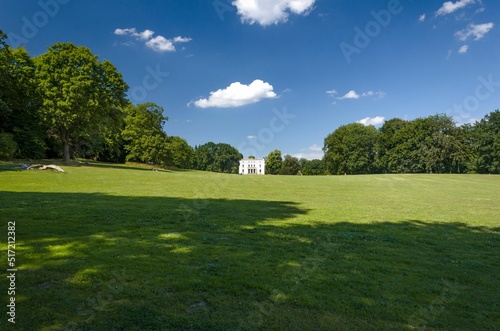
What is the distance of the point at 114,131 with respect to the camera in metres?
59.5

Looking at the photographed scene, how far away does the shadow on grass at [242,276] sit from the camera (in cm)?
498

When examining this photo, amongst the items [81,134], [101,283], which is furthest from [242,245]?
[81,134]

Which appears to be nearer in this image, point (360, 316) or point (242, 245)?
point (360, 316)

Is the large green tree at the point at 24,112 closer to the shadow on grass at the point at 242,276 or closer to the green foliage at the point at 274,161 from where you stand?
the shadow on grass at the point at 242,276

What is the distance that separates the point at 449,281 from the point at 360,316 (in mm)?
3409

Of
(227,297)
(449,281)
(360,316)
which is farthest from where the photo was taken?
(449,281)

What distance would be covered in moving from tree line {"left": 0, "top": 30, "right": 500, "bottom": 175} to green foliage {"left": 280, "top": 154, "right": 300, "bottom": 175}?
2017 inches

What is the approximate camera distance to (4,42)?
30094mm

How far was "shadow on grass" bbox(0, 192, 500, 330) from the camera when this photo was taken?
196 inches

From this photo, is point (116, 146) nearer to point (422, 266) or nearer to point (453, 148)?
point (422, 266)

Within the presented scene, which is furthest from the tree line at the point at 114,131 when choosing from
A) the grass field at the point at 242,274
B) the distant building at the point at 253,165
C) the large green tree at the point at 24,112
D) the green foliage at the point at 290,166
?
the distant building at the point at 253,165

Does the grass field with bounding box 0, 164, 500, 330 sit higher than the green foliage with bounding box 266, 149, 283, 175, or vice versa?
the green foliage with bounding box 266, 149, 283, 175

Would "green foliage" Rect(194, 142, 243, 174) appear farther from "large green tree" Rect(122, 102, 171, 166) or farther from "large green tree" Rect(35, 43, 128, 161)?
"large green tree" Rect(35, 43, 128, 161)

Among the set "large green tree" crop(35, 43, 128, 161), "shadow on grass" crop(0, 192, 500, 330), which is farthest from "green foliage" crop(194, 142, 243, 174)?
"shadow on grass" crop(0, 192, 500, 330)
